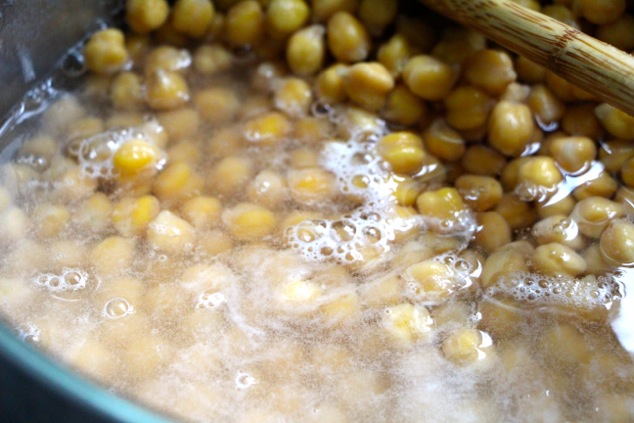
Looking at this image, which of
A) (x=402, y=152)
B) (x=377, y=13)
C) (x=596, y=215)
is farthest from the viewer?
(x=377, y=13)

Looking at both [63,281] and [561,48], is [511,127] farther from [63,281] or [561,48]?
[63,281]

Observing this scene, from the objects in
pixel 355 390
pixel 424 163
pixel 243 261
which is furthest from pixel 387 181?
pixel 355 390

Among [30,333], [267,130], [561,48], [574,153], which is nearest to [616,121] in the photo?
[574,153]

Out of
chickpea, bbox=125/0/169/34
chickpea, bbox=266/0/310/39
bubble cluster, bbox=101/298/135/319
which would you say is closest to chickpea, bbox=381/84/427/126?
chickpea, bbox=266/0/310/39

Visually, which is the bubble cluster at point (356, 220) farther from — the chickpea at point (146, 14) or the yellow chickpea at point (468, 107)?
the chickpea at point (146, 14)

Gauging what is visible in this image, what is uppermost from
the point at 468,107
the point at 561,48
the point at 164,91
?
the point at 561,48

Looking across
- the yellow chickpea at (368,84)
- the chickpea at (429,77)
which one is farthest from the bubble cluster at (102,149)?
the chickpea at (429,77)
